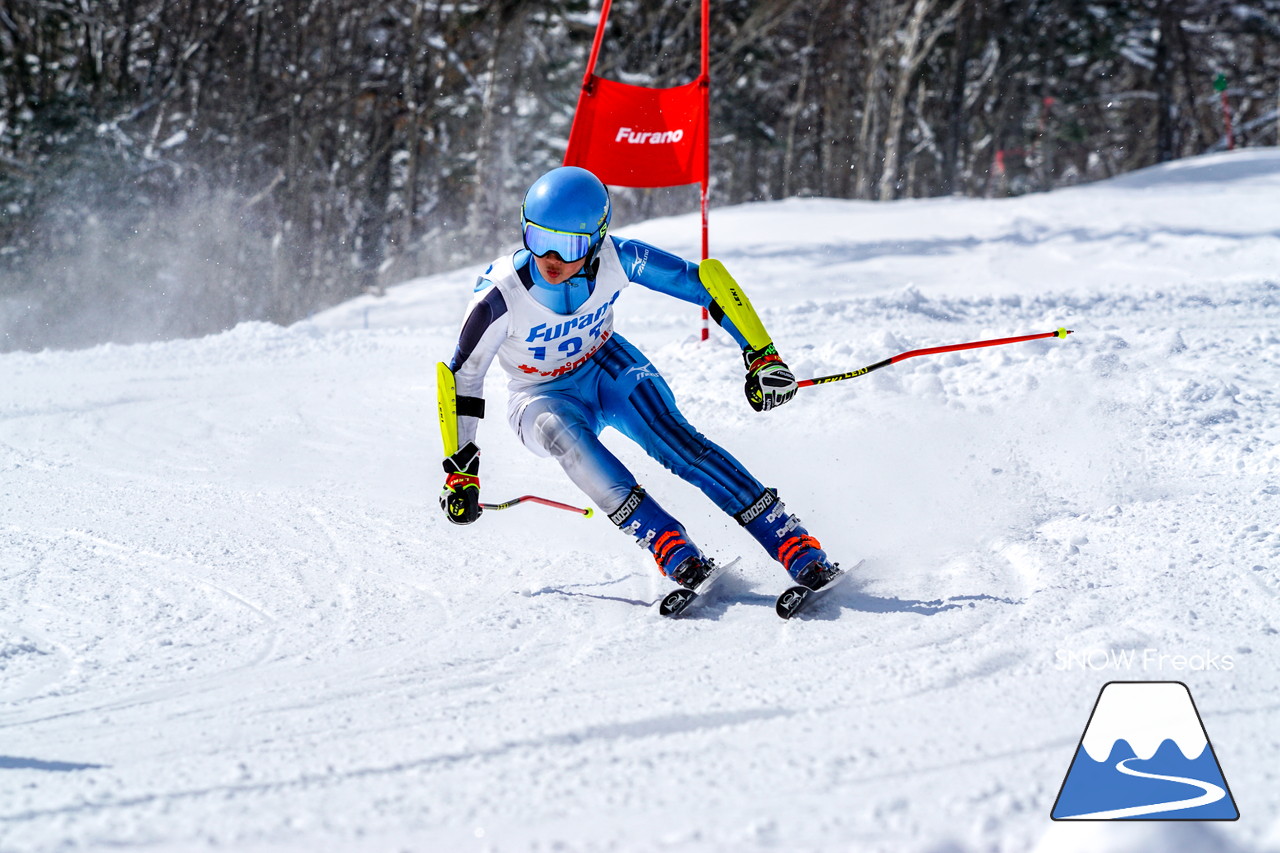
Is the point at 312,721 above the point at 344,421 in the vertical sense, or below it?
above

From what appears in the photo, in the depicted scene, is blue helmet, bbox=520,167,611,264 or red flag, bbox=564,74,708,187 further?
red flag, bbox=564,74,708,187

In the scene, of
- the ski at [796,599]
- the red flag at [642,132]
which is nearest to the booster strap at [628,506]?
the ski at [796,599]

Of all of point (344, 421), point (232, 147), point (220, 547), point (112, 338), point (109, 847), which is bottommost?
point (112, 338)

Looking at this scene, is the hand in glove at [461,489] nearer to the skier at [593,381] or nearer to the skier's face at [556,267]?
the skier at [593,381]

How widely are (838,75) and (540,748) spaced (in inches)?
1127

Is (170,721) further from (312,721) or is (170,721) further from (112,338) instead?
(112,338)

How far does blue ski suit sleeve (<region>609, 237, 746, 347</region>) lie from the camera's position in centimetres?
421

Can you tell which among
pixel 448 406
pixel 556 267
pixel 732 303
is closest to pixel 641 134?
pixel 732 303

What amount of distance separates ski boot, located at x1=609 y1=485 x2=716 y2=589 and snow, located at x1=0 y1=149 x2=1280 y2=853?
20cm

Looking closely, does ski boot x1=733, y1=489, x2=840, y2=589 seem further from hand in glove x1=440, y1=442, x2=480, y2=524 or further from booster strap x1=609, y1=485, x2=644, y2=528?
hand in glove x1=440, y1=442, x2=480, y2=524

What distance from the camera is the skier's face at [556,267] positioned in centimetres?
389

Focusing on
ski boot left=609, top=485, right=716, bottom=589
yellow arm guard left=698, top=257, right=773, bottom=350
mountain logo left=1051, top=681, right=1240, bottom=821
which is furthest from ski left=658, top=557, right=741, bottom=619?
mountain logo left=1051, top=681, right=1240, bottom=821

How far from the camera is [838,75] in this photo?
2864 centimetres

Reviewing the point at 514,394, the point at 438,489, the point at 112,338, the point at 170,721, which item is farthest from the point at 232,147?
the point at 170,721
